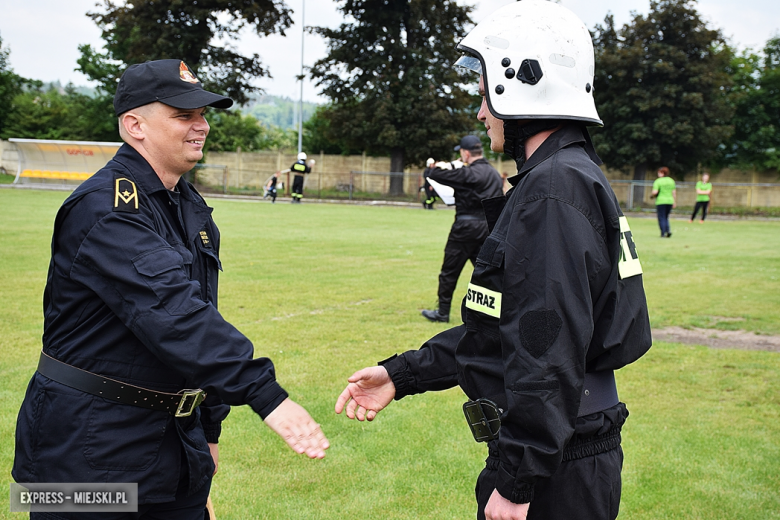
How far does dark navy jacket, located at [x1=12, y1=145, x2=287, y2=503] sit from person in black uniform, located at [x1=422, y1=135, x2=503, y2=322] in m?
6.89

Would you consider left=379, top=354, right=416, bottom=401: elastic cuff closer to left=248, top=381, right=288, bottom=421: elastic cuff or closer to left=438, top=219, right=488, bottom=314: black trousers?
left=248, top=381, right=288, bottom=421: elastic cuff

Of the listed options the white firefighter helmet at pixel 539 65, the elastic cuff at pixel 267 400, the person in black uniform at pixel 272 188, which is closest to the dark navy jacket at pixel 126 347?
the elastic cuff at pixel 267 400

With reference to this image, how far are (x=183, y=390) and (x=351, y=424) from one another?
3.04m

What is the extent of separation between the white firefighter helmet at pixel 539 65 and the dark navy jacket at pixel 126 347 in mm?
1160

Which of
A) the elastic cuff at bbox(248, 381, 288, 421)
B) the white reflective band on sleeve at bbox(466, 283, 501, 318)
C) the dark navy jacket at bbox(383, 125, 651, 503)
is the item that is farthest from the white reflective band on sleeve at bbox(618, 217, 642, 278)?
the elastic cuff at bbox(248, 381, 288, 421)

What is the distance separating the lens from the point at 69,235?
7.95 feet

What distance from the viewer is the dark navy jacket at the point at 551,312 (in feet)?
6.52

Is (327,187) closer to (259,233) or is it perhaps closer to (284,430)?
(259,233)

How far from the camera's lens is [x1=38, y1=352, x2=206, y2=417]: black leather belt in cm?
241

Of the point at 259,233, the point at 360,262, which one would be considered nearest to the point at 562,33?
the point at 360,262

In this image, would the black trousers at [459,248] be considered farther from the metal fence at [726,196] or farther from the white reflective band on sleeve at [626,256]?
the metal fence at [726,196]

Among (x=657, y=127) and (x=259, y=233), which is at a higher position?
(x=657, y=127)

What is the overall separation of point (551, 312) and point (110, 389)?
1.46 meters

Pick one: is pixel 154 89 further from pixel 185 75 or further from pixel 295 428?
pixel 295 428
